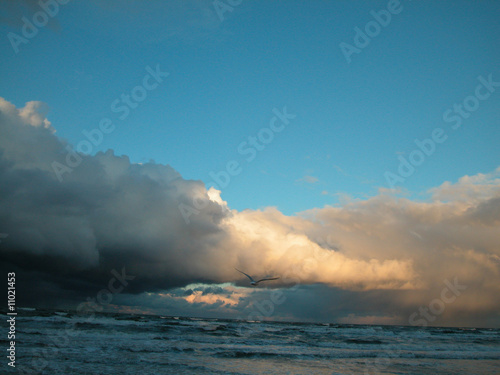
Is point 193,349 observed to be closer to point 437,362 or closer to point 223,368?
point 223,368

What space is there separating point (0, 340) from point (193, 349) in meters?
13.6

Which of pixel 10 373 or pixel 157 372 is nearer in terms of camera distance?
pixel 10 373

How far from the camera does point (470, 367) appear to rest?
22.0 metres

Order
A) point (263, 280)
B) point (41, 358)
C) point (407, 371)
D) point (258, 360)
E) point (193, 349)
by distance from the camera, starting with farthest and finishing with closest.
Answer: point (263, 280) < point (193, 349) < point (258, 360) < point (407, 371) < point (41, 358)

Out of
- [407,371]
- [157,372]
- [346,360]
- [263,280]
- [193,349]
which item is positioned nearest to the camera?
[157,372]

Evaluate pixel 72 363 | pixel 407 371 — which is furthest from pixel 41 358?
pixel 407 371

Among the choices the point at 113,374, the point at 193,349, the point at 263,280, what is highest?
the point at 263,280

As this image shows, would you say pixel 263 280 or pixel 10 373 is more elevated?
pixel 263 280

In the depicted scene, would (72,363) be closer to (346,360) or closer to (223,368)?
(223,368)

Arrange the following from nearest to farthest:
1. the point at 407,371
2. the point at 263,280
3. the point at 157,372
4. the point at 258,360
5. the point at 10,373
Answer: the point at 10,373
the point at 157,372
the point at 407,371
the point at 258,360
the point at 263,280

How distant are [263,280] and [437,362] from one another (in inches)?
701

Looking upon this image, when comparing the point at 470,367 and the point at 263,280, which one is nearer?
the point at 470,367

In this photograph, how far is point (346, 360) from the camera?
2367 cm

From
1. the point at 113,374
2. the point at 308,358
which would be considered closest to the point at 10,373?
the point at 113,374
